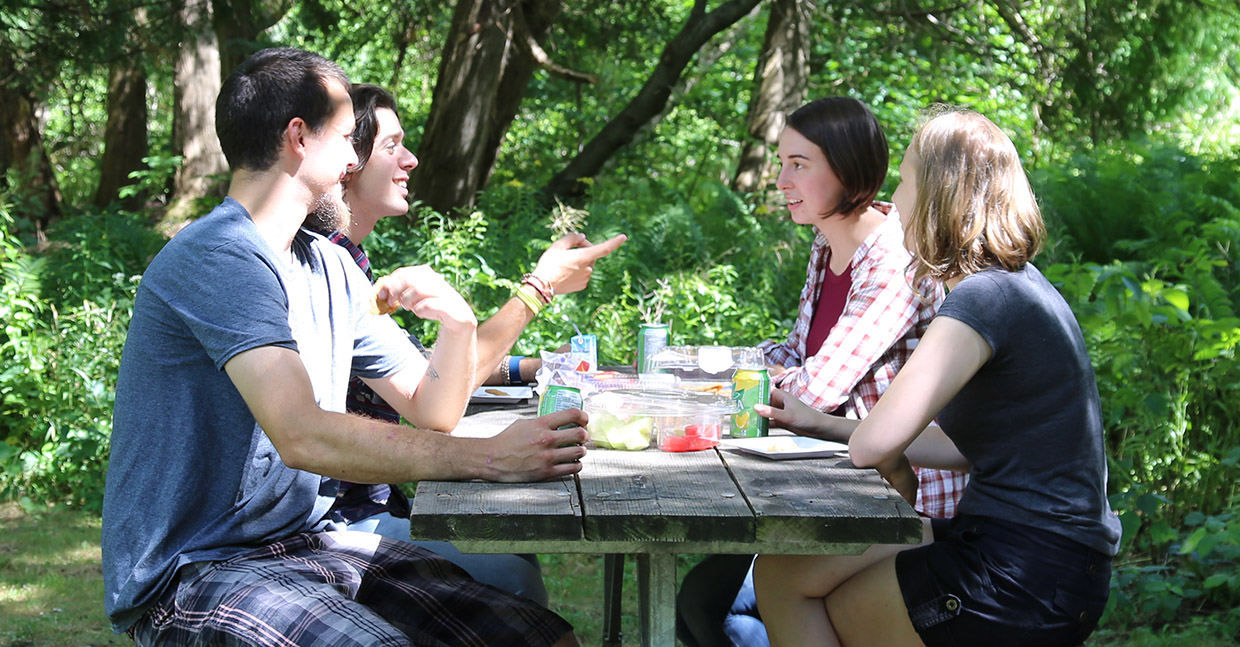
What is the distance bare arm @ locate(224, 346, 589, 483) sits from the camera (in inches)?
74.6

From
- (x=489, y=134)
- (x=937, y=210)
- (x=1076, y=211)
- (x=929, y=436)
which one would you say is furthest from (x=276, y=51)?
(x=489, y=134)

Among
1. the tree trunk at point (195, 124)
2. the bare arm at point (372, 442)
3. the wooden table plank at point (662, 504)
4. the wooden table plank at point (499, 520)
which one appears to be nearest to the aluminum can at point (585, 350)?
the wooden table plank at point (662, 504)

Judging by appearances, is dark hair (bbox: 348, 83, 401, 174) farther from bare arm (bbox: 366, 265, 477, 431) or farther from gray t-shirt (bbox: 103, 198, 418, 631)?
gray t-shirt (bbox: 103, 198, 418, 631)

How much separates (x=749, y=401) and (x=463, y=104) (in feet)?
18.3

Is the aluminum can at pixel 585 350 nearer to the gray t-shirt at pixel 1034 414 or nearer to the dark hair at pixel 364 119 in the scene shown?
the dark hair at pixel 364 119

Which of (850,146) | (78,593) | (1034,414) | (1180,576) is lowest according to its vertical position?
(78,593)

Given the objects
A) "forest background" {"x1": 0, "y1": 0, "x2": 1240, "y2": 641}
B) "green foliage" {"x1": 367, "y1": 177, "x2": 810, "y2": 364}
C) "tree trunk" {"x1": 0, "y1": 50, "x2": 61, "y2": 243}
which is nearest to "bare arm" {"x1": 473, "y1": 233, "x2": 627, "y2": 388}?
"forest background" {"x1": 0, "y1": 0, "x2": 1240, "y2": 641}

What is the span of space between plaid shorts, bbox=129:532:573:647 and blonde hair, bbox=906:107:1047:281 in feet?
3.56

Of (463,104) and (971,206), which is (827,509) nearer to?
(971,206)

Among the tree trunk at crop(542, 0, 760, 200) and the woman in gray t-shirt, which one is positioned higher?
the tree trunk at crop(542, 0, 760, 200)

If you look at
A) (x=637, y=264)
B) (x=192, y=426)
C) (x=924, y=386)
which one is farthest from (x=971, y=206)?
(x=637, y=264)

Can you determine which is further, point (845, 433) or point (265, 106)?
point (845, 433)

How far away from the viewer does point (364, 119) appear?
2.94m

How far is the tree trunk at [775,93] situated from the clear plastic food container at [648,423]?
6.03 meters
